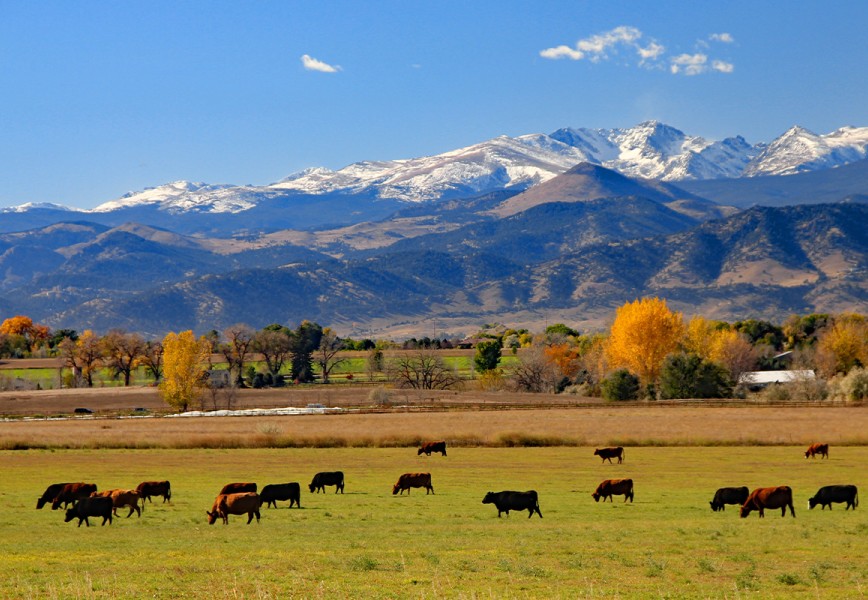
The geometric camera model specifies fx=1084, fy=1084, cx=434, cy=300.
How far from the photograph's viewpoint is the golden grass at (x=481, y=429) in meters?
68.4

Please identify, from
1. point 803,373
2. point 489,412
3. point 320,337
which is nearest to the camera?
point 489,412

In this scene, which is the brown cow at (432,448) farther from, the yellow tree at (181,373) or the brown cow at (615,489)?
the yellow tree at (181,373)

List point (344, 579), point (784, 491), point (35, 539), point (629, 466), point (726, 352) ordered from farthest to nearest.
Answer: point (726, 352)
point (629, 466)
point (784, 491)
point (35, 539)
point (344, 579)

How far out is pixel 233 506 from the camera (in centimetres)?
3378

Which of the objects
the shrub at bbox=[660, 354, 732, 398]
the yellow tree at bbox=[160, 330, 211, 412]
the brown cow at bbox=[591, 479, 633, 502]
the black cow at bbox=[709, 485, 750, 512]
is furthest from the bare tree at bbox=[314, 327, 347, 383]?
the black cow at bbox=[709, 485, 750, 512]

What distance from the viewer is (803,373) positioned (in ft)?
424

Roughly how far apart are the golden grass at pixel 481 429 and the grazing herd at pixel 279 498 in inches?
1070

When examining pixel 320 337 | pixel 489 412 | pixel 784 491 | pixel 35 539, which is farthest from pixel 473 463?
pixel 320 337

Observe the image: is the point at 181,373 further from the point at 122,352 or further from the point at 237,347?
the point at 122,352

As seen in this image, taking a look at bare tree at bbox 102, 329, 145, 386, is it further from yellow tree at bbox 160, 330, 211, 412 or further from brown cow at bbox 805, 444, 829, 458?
brown cow at bbox 805, 444, 829, 458

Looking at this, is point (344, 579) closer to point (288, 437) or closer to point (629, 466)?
point (629, 466)

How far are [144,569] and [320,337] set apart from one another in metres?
151

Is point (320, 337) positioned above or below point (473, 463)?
above

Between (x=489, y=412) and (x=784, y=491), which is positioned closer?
(x=784, y=491)
